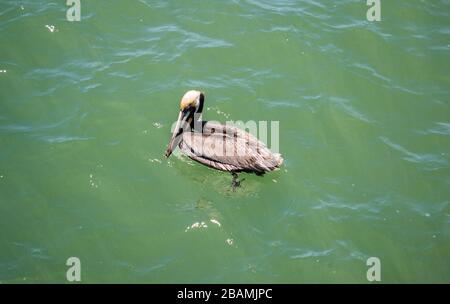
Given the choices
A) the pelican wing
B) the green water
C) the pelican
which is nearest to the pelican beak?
the pelican

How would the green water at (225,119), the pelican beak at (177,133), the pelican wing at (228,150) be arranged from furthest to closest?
1. the pelican beak at (177,133)
2. the pelican wing at (228,150)
3. the green water at (225,119)

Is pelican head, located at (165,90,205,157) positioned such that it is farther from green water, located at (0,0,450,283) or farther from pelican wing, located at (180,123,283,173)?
green water, located at (0,0,450,283)

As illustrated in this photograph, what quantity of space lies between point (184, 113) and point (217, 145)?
927 millimetres

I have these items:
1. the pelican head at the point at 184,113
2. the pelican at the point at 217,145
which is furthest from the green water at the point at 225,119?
the pelican head at the point at 184,113

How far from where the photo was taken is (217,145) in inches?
339

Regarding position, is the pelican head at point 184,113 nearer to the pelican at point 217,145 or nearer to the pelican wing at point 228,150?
the pelican at point 217,145

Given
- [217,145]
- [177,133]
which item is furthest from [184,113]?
[217,145]

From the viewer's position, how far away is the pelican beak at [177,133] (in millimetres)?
8742

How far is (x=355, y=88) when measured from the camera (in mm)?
10141

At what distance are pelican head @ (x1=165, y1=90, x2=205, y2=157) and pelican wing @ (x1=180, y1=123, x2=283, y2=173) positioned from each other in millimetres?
209
